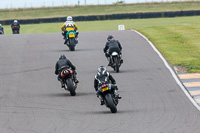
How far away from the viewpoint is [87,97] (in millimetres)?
17953

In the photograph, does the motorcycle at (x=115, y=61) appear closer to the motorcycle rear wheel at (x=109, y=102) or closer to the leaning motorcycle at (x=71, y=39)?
the leaning motorcycle at (x=71, y=39)

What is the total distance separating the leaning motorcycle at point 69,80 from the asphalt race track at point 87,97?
0.88 feet

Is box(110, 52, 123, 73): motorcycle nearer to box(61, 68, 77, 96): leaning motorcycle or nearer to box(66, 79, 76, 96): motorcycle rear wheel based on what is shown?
box(61, 68, 77, 96): leaning motorcycle

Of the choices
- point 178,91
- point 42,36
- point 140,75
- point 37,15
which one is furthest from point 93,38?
point 37,15

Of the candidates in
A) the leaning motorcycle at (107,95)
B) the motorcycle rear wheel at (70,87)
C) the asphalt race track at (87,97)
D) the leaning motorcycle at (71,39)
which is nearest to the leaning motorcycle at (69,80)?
the motorcycle rear wheel at (70,87)

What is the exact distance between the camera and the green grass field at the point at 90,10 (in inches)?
3049

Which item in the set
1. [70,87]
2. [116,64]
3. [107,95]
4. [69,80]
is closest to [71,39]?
[116,64]

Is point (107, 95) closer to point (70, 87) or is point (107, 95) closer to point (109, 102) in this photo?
point (109, 102)

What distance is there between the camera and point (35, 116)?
15.0 m

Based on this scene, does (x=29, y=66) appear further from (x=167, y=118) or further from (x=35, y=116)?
(x=167, y=118)

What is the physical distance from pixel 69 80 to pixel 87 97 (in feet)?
2.87

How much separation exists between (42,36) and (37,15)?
140 ft

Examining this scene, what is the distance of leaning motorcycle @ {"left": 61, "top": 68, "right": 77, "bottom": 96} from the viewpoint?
706 inches

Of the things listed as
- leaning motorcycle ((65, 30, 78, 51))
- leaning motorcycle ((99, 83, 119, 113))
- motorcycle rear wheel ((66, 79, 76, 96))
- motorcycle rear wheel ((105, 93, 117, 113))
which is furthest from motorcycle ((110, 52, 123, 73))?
motorcycle rear wheel ((105, 93, 117, 113))
